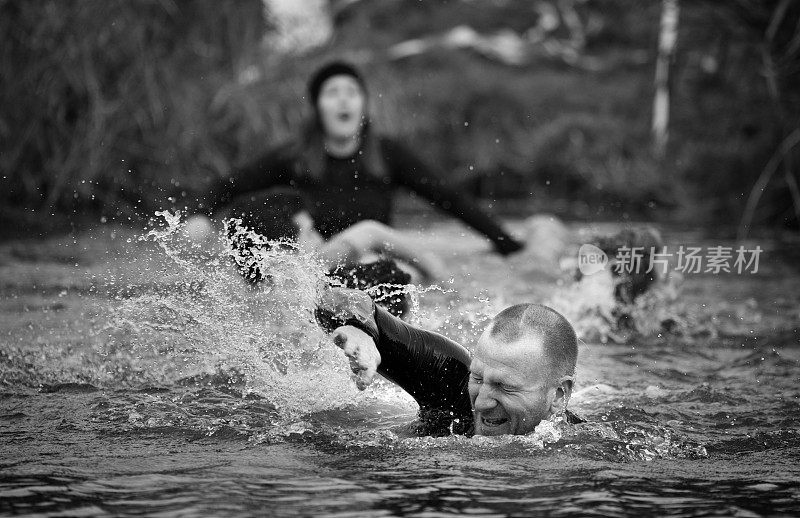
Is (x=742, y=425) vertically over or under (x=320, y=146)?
under

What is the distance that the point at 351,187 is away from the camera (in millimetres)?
6238

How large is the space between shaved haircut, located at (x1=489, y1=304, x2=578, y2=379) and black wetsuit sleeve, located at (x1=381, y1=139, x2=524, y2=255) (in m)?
2.75

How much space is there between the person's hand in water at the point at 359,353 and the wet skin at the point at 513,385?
45 cm

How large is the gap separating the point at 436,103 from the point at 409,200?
5788mm

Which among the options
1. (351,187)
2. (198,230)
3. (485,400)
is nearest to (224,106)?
(351,187)

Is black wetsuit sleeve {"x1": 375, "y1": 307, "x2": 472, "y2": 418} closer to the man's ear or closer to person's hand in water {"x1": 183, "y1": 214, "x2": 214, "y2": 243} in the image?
the man's ear

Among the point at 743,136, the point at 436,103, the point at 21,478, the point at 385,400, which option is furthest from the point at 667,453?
the point at 436,103

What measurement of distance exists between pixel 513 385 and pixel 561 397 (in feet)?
0.72

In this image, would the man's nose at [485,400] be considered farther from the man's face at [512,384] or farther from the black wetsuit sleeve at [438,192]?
the black wetsuit sleeve at [438,192]

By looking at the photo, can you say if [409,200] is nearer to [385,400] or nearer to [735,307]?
[735,307]

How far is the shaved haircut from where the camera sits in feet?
12.0

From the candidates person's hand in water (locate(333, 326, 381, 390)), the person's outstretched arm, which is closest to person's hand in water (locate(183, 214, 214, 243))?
the person's outstretched arm

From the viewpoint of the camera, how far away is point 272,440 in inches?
157

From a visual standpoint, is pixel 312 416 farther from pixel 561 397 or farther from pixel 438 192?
pixel 438 192
